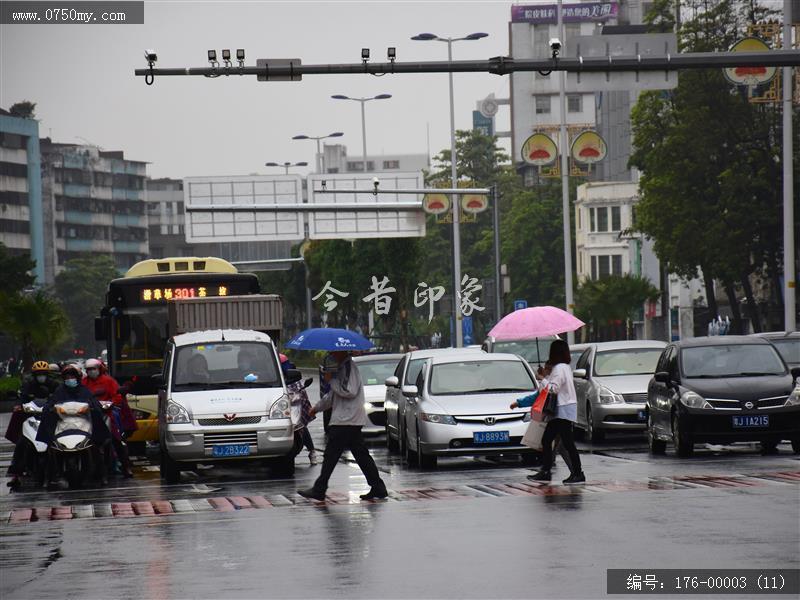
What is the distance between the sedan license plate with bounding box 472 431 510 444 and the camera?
79.4 feet

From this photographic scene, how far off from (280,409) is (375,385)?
8.98 meters

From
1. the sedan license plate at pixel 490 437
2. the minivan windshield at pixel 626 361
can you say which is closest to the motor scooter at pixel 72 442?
the sedan license plate at pixel 490 437

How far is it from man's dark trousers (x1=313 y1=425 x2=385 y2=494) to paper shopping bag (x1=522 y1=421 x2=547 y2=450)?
2.45 meters

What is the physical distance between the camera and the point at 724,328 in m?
72.5

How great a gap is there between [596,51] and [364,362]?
805 cm

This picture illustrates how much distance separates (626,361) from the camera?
102ft

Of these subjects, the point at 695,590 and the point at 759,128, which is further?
the point at 759,128


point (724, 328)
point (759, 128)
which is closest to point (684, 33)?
point (759, 128)

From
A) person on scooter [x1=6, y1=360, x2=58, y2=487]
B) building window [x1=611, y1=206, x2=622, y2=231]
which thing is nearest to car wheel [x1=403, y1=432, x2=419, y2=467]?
person on scooter [x1=6, y1=360, x2=58, y2=487]

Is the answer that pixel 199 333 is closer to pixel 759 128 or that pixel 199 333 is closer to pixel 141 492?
pixel 141 492

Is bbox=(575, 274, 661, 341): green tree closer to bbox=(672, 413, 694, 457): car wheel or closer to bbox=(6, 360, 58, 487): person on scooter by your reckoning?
bbox=(672, 413, 694, 457): car wheel

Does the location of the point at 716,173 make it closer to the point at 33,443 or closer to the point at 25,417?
the point at 25,417

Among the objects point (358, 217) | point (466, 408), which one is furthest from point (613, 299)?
point (466, 408)

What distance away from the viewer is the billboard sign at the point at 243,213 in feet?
208
